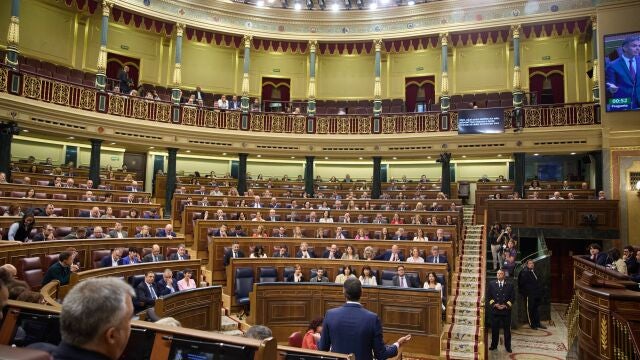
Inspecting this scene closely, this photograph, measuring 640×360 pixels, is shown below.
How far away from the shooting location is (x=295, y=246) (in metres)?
10.0

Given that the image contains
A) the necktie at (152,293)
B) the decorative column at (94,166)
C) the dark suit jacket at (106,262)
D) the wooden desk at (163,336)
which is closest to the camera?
the wooden desk at (163,336)

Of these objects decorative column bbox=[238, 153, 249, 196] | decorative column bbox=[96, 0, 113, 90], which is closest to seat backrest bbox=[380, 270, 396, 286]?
decorative column bbox=[238, 153, 249, 196]

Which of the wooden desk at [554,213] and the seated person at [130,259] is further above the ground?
the wooden desk at [554,213]

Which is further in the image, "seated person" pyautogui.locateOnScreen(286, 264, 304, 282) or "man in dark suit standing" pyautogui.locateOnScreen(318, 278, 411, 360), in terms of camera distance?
"seated person" pyautogui.locateOnScreen(286, 264, 304, 282)

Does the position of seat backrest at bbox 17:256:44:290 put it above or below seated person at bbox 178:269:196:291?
above

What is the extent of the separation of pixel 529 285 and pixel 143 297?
7.41 m

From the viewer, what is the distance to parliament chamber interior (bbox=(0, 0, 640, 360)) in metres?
6.43

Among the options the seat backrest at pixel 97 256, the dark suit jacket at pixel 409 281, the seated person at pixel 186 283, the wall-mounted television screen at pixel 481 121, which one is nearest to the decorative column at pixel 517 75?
the wall-mounted television screen at pixel 481 121

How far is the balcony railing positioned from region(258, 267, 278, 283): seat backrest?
8159 millimetres

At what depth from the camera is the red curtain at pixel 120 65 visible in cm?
1681

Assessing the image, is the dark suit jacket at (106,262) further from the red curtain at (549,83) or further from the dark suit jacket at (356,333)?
the red curtain at (549,83)

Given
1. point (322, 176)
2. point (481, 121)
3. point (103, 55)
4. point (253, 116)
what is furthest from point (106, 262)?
point (322, 176)

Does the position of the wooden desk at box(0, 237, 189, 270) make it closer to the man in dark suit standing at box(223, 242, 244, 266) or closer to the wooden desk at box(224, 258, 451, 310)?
the man in dark suit standing at box(223, 242, 244, 266)

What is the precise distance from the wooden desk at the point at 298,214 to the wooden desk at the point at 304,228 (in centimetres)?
90
